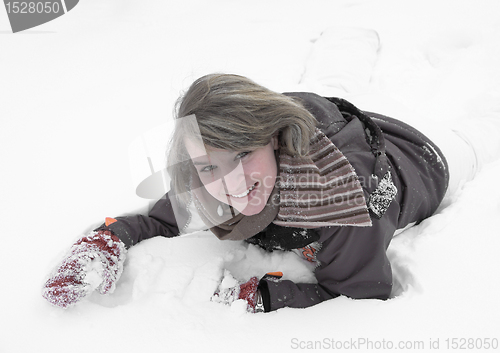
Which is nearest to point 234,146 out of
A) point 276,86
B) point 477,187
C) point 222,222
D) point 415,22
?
point 222,222

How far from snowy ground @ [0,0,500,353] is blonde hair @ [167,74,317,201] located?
30cm

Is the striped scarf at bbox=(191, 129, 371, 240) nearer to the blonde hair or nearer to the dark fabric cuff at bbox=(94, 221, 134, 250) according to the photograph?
the blonde hair

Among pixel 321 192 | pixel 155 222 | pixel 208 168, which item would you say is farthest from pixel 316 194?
pixel 155 222

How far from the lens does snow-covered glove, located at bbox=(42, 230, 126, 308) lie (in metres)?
0.88

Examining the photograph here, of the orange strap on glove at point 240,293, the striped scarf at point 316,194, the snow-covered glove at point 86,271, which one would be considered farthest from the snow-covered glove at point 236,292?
the snow-covered glove at point 86,271

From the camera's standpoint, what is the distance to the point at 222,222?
0.97 meters

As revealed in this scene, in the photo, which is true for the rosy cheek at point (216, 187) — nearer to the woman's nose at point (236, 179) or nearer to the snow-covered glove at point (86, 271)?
the woman's nose at point (236, 179)

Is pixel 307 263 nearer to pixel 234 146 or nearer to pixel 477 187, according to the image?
pixel 234 146

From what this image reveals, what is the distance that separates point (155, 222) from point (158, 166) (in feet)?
0.84

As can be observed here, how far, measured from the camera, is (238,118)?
30.7 inches

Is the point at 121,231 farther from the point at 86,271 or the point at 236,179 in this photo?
the point at 236,179

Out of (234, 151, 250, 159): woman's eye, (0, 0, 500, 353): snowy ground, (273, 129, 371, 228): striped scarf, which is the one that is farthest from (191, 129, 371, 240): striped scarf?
(0, 0, 500, 353): snowy ground

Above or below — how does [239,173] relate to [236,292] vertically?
above

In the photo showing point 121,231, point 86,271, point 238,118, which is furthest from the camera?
point 121,231
